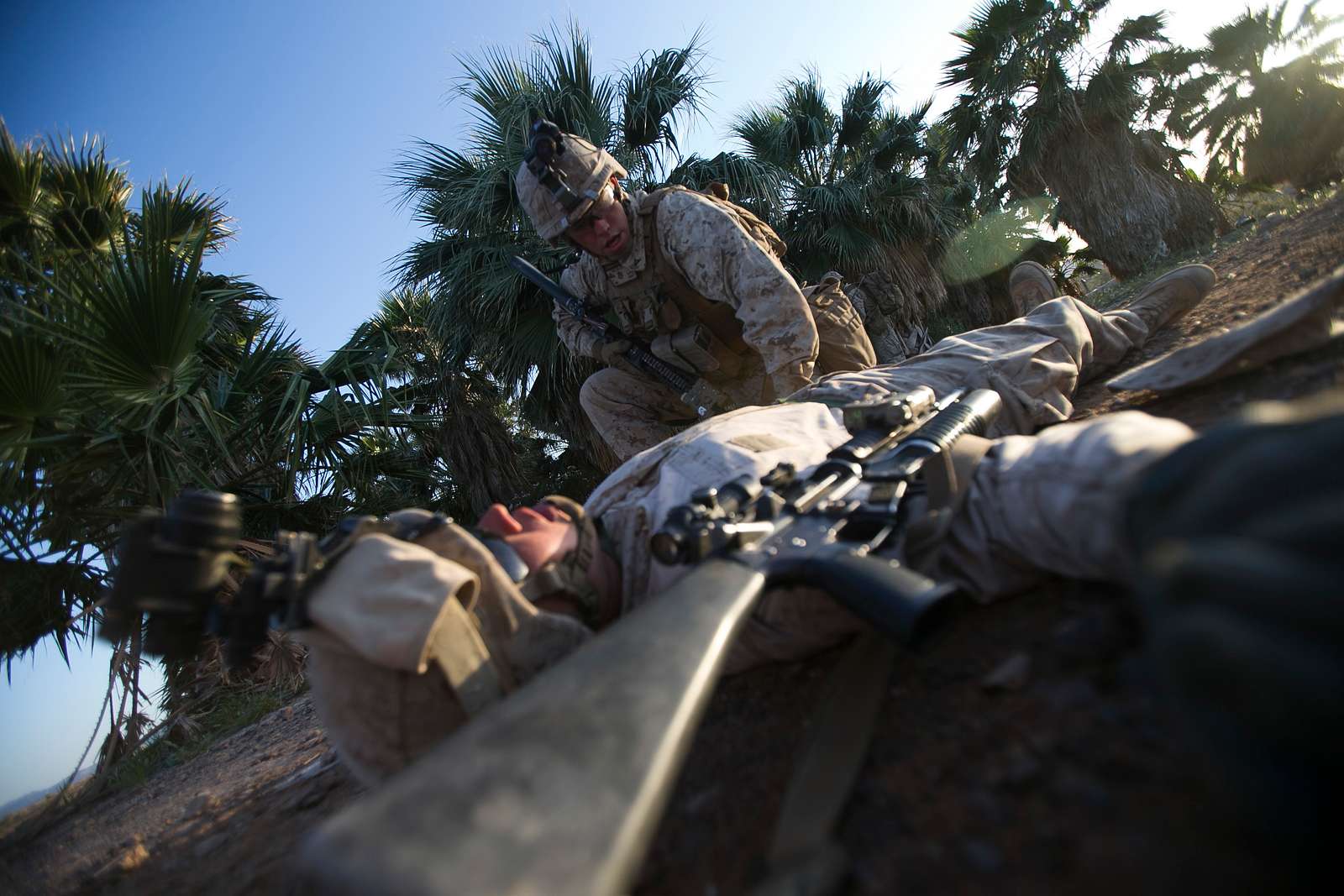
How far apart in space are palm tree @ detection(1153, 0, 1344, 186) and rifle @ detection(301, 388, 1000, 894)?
18.0 meters

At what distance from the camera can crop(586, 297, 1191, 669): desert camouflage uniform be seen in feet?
3.72

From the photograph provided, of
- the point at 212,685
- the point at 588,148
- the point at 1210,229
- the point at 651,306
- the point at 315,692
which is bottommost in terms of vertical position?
the point at 1210,229

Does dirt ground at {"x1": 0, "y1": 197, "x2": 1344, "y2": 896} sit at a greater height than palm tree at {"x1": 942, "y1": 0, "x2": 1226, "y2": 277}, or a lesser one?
lesser

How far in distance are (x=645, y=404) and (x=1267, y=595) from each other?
165 inches

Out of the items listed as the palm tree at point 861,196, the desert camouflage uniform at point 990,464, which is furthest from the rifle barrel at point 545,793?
the palm tree at point 861,196

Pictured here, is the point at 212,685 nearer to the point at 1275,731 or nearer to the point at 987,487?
the point at 987,487

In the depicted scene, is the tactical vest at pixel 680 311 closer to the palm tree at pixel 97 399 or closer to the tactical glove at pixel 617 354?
the tactical glove at pixel 617 354

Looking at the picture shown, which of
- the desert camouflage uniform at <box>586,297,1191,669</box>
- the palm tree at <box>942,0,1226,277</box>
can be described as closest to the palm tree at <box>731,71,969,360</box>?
the palm tree at <box>942,0,1226,277</box>

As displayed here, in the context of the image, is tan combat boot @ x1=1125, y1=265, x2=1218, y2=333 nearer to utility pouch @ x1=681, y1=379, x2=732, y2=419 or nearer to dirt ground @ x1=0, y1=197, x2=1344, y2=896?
dirt ground @ x1=0, y1=197, x2=1344, y2=896

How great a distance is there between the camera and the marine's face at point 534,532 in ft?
5.32

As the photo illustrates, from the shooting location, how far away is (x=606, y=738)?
2.44 feet

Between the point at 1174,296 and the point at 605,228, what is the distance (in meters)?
3.03

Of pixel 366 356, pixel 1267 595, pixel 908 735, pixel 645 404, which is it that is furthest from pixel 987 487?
pixel 366 356

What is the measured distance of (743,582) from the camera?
1154 mm
